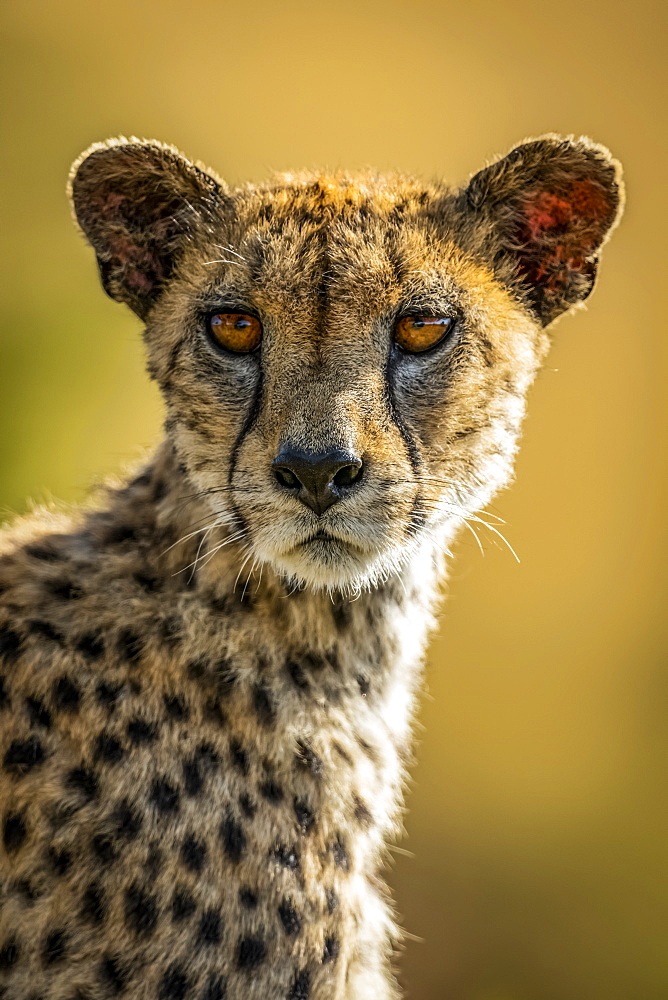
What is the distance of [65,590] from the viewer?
3029 millimetres

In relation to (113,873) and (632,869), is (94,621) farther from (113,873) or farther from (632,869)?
(632,869)

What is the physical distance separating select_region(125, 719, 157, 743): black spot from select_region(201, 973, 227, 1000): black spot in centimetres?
58

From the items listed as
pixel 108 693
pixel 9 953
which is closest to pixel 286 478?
pixel 108 693

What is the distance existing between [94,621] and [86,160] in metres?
1.25

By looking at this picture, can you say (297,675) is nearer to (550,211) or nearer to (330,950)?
(330,950)

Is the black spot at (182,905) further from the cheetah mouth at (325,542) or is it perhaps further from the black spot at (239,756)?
the cheetah mouth at (325,542)

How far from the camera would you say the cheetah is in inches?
107

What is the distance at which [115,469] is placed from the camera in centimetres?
364

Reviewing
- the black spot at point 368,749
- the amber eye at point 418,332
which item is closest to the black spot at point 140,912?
the black spot at point 368,749

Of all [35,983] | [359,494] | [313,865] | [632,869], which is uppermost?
[359,494]

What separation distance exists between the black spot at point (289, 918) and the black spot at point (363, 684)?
611 mm

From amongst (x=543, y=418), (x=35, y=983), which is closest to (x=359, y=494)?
(x=35, y=983)

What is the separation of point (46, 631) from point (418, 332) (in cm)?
124

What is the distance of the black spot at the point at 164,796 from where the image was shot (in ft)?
9.08
